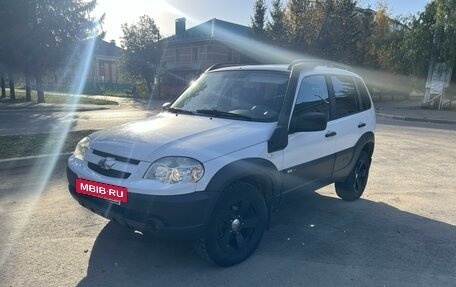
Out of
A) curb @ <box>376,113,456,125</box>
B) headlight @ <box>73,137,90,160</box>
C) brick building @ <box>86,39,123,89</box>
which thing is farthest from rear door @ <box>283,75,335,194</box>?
brick building @ <box>86,39,123,89</box>

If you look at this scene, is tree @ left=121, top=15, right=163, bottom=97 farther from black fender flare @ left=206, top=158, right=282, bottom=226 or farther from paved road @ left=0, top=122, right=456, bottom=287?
black fender flare @ left=206, top=158, right=282, bottom=226

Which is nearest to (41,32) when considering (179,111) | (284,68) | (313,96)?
(179,111)

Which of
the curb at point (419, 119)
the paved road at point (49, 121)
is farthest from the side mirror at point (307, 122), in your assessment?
the curb at point (419, 119)

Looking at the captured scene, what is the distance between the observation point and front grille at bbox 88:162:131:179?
3264 mm

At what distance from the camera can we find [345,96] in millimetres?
5137

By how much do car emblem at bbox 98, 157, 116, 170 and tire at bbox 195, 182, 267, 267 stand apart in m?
0.97

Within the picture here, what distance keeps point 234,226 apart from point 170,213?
74 cm

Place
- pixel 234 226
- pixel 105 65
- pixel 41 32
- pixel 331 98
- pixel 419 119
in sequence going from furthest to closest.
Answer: pixel 105 65 < pixel 41 32 < pixel 419 119 < pixel 331 98 < pixel 234 226

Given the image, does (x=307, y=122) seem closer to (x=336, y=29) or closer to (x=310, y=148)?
(x=310, y=148)

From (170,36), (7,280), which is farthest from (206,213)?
(170,36)

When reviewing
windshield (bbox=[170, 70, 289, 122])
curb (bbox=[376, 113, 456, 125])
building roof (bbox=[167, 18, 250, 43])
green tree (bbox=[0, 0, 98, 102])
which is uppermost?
building roof (bbox=[167, 18, 250, 43])

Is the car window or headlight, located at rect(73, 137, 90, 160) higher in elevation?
the car window

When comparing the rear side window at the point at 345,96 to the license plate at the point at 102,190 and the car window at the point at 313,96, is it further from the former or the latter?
the license plate at the point at 102,190

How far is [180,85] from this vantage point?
143 feet
